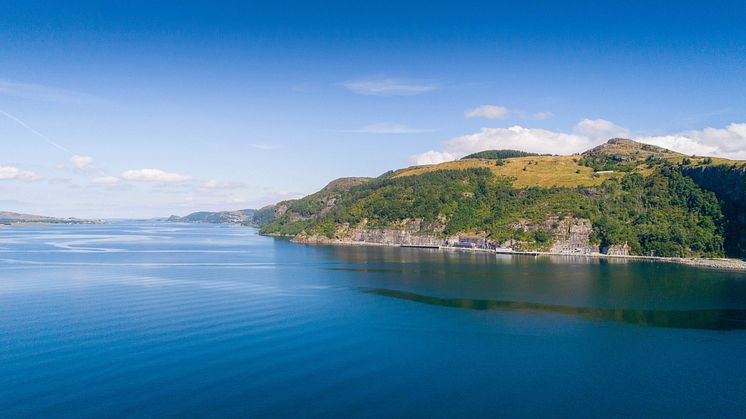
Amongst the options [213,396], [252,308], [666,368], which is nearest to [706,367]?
[666,368]

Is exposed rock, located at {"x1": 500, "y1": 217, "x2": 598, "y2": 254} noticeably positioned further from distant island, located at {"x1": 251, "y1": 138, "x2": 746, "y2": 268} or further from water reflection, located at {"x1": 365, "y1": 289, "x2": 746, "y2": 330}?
water reflection, located at {"x1": 365, "y1": 289, "x2": 746, "y2": 330}

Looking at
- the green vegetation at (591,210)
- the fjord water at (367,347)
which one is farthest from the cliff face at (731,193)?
the fjord water at (367,347)

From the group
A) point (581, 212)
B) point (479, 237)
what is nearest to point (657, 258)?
point (581, 212)

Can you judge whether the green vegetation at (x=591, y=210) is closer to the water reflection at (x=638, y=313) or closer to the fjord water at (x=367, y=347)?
the fjord water at (x=367, y=347)

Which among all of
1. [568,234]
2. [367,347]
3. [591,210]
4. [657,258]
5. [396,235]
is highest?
[591,210]

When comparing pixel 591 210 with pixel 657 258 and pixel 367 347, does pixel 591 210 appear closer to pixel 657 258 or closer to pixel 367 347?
pixel 657 258
